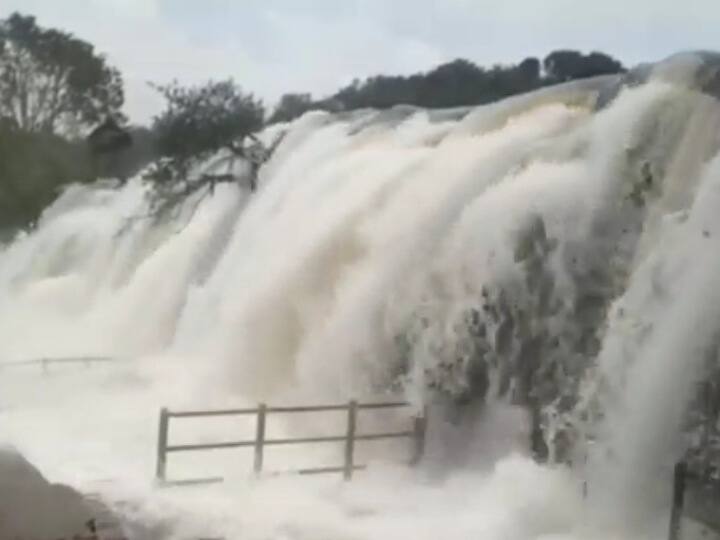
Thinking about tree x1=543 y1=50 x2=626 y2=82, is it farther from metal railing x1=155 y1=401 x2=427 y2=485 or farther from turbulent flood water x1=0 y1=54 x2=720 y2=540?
metal railing x1=155 y1=401 x2=427 y2=485

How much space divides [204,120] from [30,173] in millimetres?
2540

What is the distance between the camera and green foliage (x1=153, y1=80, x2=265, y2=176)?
10953mm

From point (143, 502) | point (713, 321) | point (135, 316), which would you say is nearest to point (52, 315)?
point (135, 316)

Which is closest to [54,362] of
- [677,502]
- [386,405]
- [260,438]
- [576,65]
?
[386,405]

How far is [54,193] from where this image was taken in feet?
42.8

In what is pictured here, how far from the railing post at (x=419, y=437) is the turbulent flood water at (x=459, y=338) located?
0.06 metres

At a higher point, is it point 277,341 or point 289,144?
point 289,144

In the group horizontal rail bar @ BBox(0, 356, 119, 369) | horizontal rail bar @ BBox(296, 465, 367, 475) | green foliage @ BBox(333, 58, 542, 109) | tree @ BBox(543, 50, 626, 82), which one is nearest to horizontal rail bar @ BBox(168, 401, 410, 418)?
horizontal rail bar @ BBox(296, 465, 367, 475)

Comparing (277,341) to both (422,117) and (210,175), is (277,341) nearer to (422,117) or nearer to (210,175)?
(422,117)

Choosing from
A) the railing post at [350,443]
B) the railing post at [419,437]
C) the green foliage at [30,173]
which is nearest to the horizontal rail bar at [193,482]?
the railing post at [350,443]

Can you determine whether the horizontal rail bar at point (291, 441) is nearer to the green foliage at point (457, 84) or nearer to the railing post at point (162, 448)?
the railing post at point (162, 448)

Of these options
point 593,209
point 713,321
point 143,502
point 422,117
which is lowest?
point 143,502

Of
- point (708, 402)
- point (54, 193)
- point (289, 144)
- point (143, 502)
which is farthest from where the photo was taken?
point (54, 193)

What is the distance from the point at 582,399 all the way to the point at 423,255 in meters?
1.38
